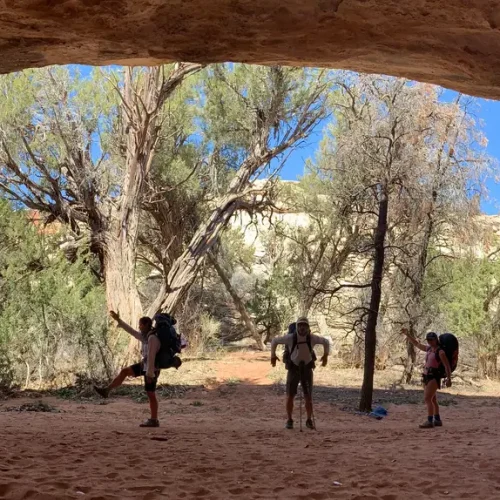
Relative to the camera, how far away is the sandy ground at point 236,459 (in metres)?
4.80

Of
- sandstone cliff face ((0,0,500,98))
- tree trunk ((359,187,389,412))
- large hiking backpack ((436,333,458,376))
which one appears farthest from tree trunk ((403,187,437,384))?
sandstone cliff face ((0,0,500,98))

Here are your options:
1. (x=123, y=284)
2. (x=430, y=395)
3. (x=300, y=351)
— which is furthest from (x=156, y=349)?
(x=123, y=284)

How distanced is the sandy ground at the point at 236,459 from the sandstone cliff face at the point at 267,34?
3640mm

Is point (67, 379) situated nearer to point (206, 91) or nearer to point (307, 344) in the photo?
point (307, 344)

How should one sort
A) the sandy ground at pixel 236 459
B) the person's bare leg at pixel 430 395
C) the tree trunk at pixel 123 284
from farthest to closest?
the tree trunk at pixel 123 284 < the person's bare leg at pixel 430 395 < the sandy ground at pixel 236 459

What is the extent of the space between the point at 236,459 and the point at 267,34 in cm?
395

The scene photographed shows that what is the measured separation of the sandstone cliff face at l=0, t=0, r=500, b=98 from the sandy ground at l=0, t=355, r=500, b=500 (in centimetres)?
364

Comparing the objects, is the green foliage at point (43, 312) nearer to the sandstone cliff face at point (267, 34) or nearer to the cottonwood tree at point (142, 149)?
the cottonwood tree at point (142, 149)

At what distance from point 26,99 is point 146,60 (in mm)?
12395

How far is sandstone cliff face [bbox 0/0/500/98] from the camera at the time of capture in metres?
5.27

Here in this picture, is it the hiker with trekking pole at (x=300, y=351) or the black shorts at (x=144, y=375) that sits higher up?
the hiker with trekking pole at (x=300, y=351)

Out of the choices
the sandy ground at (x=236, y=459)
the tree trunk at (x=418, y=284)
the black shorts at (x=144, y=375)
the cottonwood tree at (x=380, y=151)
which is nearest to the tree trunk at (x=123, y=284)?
the sandy ground at (x=236, y=459)

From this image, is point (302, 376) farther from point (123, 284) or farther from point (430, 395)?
point (123, 284)

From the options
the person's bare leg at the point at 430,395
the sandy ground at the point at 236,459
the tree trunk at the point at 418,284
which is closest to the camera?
the sandy ground at the point at 236,459
